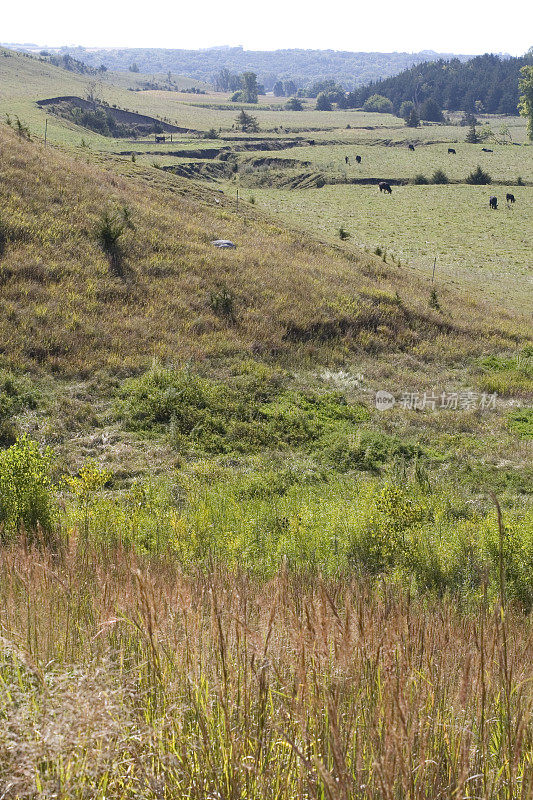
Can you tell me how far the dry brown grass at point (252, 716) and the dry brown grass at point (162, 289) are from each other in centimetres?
1190

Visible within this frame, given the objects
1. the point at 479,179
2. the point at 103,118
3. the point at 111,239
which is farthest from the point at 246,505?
the point at 103,118

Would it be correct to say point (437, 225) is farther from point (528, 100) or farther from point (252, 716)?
point (528, 100)

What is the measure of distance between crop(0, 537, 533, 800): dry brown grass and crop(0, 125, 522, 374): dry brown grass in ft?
39.0

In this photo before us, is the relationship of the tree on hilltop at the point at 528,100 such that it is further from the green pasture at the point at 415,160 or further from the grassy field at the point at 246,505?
the grassy field at the point at 246,505

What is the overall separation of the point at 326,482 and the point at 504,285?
25459mm

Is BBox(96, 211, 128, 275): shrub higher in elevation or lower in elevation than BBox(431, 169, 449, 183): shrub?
lower

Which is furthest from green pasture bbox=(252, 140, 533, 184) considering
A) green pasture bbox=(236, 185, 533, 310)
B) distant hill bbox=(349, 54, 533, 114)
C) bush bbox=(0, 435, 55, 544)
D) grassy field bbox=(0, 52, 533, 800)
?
distant hill bbox=(349, 54, 533, 114)

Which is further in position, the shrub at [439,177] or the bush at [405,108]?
the bush at [405,108]

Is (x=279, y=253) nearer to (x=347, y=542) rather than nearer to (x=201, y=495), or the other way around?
(x=201, y=495)

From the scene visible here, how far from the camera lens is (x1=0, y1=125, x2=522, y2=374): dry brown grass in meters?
15.4

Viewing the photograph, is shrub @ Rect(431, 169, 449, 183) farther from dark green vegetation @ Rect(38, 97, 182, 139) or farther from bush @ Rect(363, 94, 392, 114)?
bush @ Rect(363, 94, 392, 114)

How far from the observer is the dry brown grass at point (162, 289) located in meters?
15.4

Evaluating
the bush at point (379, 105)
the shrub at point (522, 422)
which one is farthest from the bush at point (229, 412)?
the bush at point (379, 105)

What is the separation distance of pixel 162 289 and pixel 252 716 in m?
17.1
